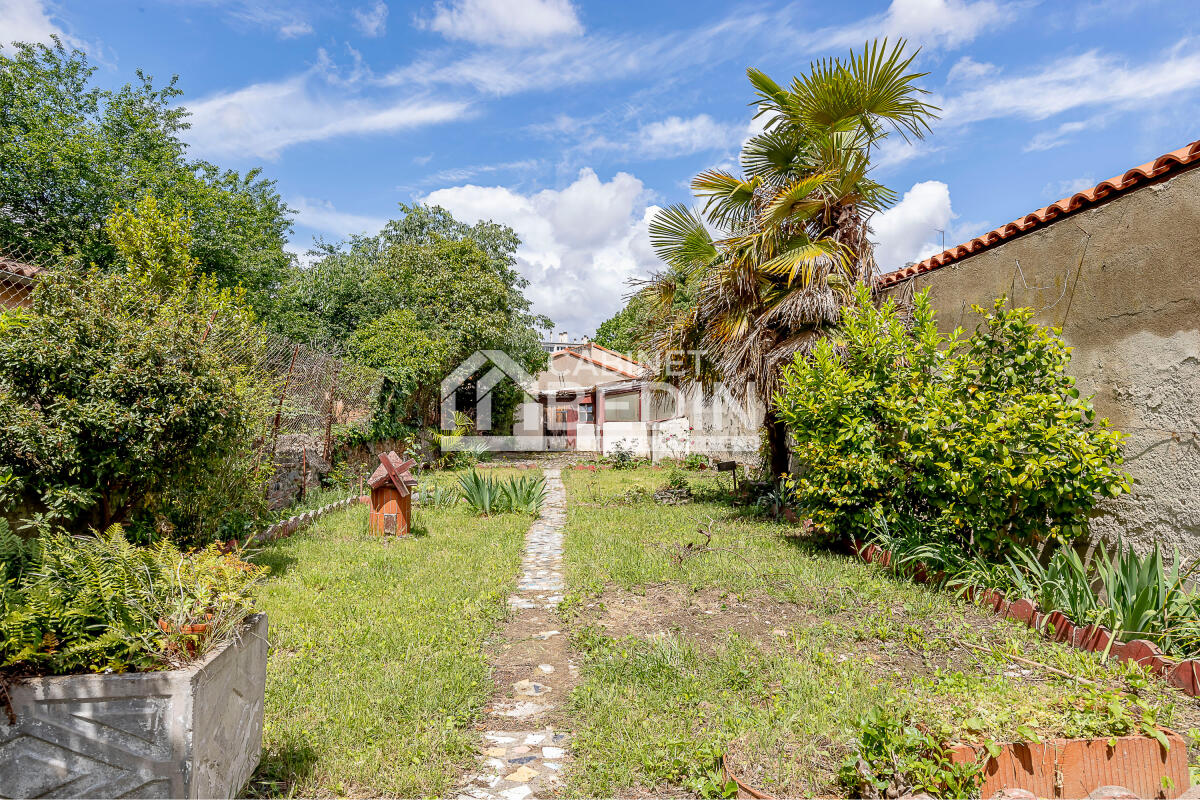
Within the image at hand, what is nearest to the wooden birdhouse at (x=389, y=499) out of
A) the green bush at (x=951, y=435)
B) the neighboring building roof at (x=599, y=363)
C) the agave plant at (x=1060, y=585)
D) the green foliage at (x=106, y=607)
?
the green bush at (x=951, y=435)

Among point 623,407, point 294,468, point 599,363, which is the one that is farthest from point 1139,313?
point 599,363

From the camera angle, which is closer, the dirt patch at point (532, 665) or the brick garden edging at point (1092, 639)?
the brick garden edging at point (1092, 639)

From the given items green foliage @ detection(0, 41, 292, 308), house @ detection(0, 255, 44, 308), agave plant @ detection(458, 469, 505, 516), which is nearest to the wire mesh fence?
house @ detection(0, 255, 44, 308)

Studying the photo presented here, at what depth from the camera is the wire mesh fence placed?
19.4ft

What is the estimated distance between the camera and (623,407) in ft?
87.5

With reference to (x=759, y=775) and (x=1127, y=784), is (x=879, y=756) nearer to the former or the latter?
(x=759, y=775)

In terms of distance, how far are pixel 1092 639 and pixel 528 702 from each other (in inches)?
139

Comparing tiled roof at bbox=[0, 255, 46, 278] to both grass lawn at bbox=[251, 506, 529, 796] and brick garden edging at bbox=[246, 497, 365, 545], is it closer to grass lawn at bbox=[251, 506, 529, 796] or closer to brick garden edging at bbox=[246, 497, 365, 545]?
brick garden edging at bbox=[246, 497, 365, 545]

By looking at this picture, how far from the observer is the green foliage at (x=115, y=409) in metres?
A: 4.21

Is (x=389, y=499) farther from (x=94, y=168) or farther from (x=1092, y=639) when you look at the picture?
(x=94, y=168)

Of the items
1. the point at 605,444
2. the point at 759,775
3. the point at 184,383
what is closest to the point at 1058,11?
the point at 759,775

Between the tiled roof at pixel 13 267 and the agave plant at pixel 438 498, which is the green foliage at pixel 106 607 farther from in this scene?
the agave plant at pixel 438 498

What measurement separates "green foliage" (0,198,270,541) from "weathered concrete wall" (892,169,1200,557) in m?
7.38

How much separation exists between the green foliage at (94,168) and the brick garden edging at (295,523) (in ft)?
27.5
